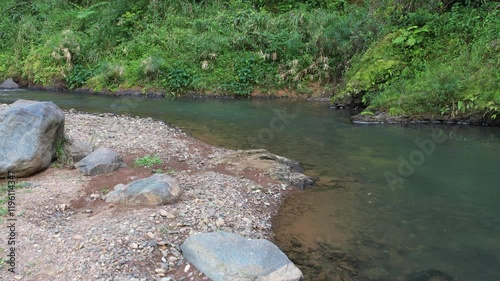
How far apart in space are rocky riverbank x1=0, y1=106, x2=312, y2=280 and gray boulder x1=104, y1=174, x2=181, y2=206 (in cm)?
12

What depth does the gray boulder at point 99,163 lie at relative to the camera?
718 cm

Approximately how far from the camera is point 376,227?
19.6 ft

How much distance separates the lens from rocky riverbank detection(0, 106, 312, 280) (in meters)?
4.53

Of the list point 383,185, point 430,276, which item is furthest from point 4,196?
point 383,185

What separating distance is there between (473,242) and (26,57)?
1910 centimetres

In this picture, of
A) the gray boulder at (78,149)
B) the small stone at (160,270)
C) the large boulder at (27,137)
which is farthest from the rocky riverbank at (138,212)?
the gray boulder at (78,149)

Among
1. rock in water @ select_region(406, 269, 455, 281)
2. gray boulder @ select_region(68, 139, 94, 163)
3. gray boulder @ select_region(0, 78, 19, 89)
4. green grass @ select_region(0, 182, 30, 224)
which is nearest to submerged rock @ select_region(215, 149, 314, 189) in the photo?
gray boulder @ select_region(68, 139, 94, 163)

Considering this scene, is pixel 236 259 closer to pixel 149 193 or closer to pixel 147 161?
pixel 149 193

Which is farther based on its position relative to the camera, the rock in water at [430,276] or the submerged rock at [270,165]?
the submerged rock at [270,165]

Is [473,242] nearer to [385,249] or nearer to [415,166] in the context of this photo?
[385,249]

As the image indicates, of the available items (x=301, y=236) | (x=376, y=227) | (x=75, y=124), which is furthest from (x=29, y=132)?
(x=376, y=227)

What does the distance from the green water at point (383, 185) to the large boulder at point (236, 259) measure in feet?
1.72

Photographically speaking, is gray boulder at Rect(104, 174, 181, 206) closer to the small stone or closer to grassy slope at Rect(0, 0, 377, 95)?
the small stone

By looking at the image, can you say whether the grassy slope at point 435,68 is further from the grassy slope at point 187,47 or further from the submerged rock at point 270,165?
the submerged rock at point 270,165
